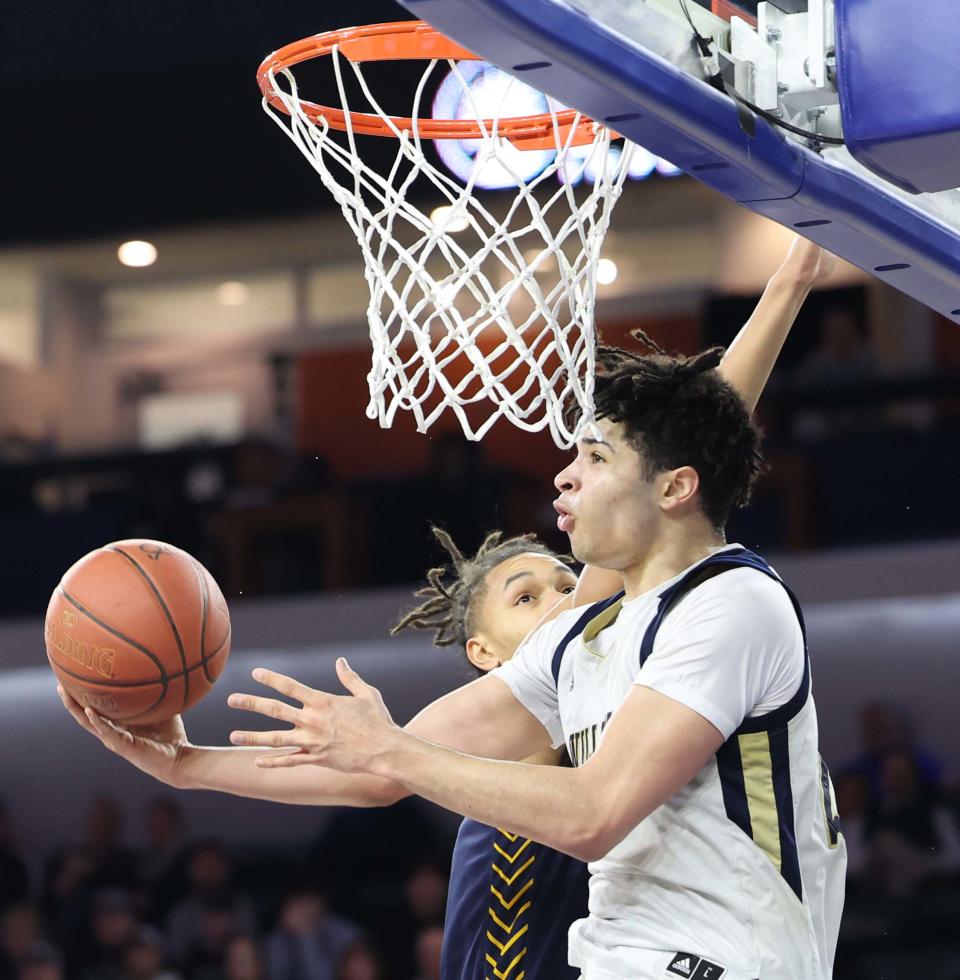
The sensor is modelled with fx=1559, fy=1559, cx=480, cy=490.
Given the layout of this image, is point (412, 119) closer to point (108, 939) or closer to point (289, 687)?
point (289, 687)

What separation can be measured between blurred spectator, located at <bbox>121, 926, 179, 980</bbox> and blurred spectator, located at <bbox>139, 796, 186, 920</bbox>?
13.1 inches

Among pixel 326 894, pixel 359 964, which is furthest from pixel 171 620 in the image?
pixel 326 894

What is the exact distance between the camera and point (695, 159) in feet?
7.73

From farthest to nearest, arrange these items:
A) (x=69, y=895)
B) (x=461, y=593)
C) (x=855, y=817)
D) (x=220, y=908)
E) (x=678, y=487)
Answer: (x=69, y=895) → (x=220, y=908) → (x=855, y=817) → (x=461, y=593) → (x=678, y=487)

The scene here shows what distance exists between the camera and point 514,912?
3.19 meters

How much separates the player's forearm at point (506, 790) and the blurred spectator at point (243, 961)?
19.1ft

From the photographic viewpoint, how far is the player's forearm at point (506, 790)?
2.24 m

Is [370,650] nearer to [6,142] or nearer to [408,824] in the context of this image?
[408,824]

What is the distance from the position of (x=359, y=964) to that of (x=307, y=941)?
0.43m

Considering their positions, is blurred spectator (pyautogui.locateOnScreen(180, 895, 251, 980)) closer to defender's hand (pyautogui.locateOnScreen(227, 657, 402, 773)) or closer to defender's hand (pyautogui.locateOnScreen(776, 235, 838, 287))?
defender's hand (pyautogui.locateOnScreen(776, 235, 838, 287))

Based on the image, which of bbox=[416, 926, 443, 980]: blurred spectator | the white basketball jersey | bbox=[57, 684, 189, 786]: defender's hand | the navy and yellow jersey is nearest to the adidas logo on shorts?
the white basketball jersey

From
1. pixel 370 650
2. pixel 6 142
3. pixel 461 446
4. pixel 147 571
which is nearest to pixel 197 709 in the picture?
pixel 370 650

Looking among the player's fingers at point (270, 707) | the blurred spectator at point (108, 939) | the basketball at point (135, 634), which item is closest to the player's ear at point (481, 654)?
the basketball at point (135, 634)

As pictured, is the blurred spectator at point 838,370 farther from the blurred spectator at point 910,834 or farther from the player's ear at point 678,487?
the player's ear at point 678,487
